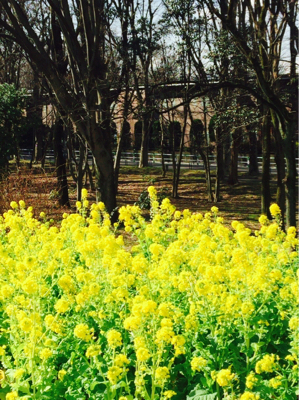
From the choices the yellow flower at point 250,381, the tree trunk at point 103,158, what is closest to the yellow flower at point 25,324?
the yellow flower at point 250,381

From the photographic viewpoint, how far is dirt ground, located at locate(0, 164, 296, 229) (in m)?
12.5

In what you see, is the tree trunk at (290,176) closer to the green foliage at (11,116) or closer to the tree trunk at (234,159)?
the tree trunk at (234,159)

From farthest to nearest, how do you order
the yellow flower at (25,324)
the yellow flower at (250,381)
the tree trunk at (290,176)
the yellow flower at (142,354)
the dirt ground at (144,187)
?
the dirt ground at (144,187), the tree trunk at (290,176), the yellow flower at (25,324), the yellow flower at (250,381), the yellow flower at (142,354)

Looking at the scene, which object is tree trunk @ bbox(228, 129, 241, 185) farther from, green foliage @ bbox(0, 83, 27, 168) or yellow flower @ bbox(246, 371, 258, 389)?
yellow flower @ bbox(246, 371, 258, 389)

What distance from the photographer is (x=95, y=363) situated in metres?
3.65

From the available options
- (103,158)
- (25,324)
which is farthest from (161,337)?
(103,158)

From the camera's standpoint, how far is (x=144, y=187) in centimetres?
2141

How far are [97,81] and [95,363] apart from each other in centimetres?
929

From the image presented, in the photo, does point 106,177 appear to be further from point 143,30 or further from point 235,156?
point 235,156

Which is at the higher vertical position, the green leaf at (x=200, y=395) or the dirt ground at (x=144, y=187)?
the dirt ground at (x=144, y=187)

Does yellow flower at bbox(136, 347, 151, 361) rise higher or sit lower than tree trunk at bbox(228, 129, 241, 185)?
lower

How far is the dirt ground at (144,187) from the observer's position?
40.9 feet

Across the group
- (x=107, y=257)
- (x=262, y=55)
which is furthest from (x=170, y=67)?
(x=107, y=257)

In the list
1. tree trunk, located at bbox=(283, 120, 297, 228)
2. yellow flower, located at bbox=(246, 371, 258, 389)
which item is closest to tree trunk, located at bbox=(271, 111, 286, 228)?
tree trunk, located at bbox=(283, 120, 297, 228)
